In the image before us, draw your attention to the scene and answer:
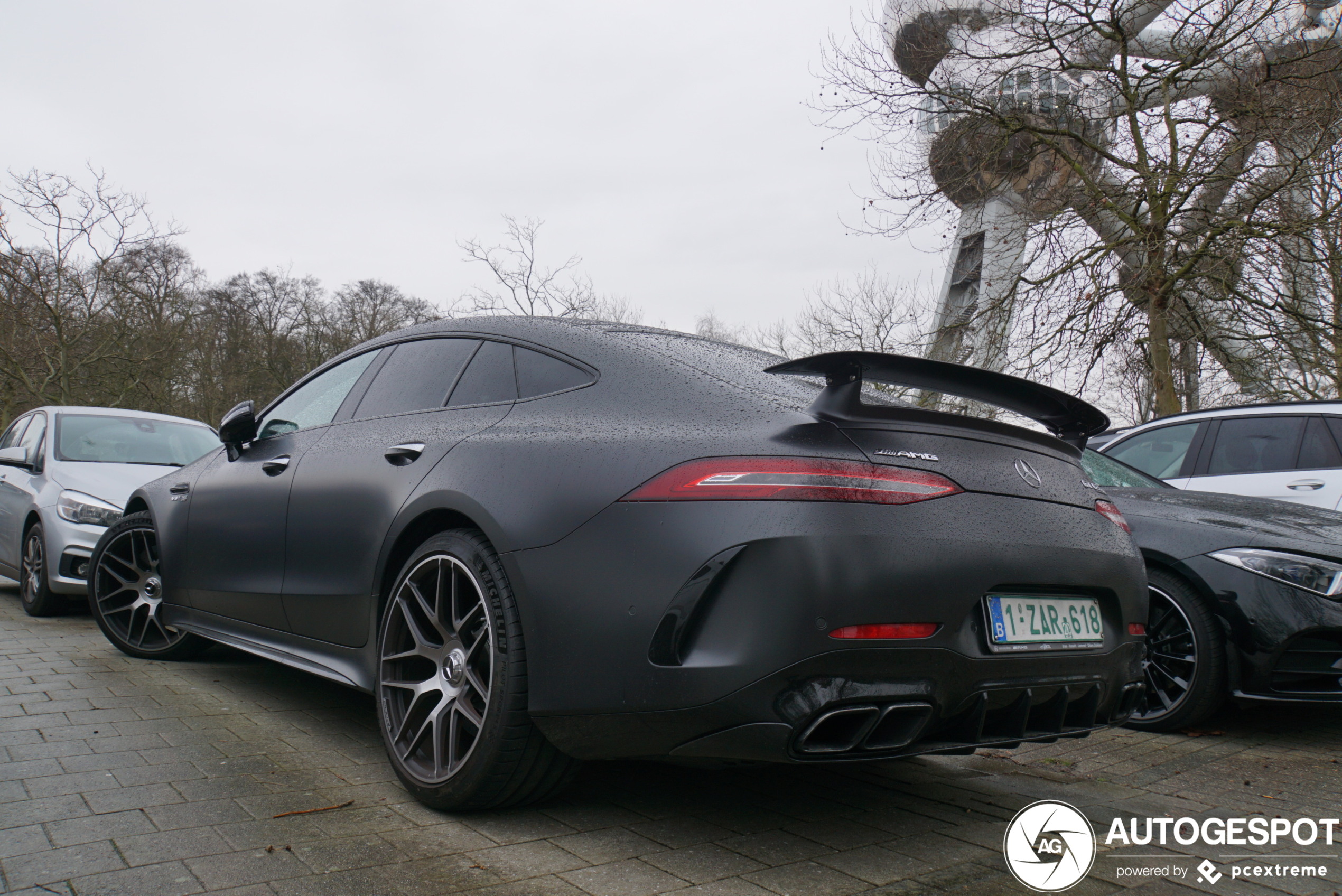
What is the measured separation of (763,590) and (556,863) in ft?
2.79

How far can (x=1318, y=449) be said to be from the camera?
19.9 feet

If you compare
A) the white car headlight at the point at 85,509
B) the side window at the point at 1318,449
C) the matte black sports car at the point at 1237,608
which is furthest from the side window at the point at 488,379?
the side window at the point at 1318,449

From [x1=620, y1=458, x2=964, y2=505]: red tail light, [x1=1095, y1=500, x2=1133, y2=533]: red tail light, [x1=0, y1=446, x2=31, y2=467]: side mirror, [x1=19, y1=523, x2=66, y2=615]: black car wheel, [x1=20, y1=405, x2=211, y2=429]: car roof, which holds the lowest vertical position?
[x1=19, y1=523, x2=66, y2=615]: black car wheel

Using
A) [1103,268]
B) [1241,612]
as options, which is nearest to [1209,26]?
[1103,268]

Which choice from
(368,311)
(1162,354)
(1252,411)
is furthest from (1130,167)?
(368,311)

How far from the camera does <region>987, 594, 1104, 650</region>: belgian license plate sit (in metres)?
2.40

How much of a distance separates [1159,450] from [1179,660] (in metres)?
2.81

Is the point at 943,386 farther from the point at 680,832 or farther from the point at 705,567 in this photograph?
the point at 680,832

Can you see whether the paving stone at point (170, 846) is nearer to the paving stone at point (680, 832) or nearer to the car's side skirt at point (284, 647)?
the car's side skirt at point (284, 647)

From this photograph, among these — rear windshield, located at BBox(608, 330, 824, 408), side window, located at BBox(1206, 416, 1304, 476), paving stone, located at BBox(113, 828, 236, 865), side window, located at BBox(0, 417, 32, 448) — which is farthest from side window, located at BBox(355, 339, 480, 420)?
side window, located at BBox(0, 417, 32, 448)

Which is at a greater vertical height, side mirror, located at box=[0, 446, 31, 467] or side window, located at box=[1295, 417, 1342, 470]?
side window, located at box=[1295, 417, 1342, 470]

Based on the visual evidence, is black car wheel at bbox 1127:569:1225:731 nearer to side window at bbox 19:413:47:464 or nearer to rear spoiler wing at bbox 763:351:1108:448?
rear spoiler wing at bbox 763:351:1108:448

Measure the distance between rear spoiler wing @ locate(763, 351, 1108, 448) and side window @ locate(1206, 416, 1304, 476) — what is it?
12.8 ft

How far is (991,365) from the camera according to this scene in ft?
50.6
